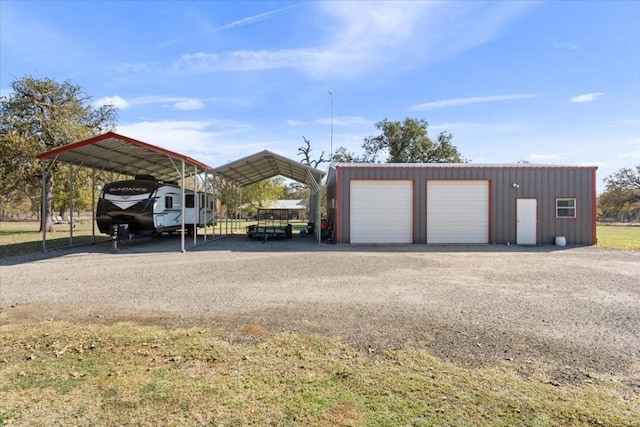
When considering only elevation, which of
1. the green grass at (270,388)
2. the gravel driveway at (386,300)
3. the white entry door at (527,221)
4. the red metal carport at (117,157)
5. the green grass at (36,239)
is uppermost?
the red metal carport at (117,157)

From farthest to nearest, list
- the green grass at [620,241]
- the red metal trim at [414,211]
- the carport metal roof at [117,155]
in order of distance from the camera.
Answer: the red metal trim at [414,211] → the green grass at [620,241] → the carport metal roof at [117,155]

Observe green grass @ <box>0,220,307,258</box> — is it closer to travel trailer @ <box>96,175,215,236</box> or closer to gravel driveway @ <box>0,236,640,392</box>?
travel trailer @ <box>96,175,215,236</box>

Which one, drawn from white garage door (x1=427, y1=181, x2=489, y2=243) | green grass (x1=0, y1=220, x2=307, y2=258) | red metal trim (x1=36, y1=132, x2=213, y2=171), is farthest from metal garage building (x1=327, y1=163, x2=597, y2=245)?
green grass (x1=0, y1=220, x2=307, y2=258)

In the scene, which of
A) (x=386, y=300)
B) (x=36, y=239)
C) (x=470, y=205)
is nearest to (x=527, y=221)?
(x=470, y=205)

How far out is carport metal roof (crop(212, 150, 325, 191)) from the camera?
17.0 meters

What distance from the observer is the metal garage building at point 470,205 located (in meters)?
17.0

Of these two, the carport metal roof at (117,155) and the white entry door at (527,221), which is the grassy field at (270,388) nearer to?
the carport metal roof at (117,155)

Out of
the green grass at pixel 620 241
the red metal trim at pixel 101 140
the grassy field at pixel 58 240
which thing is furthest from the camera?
the green grass at pixel 620 241

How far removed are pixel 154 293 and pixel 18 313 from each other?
6.72ft

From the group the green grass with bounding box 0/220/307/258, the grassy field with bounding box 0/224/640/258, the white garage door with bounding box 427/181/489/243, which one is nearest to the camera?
the green grass with bounding box 0/220/307/258

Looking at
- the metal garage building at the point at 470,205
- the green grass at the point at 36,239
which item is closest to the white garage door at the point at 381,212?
the metal garage building at the point at 470,205

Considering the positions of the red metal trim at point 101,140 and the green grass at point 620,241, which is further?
the green grass at point 620,241

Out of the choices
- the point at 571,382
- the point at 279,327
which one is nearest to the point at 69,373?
the point at 279,327

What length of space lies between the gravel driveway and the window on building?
4.87m
